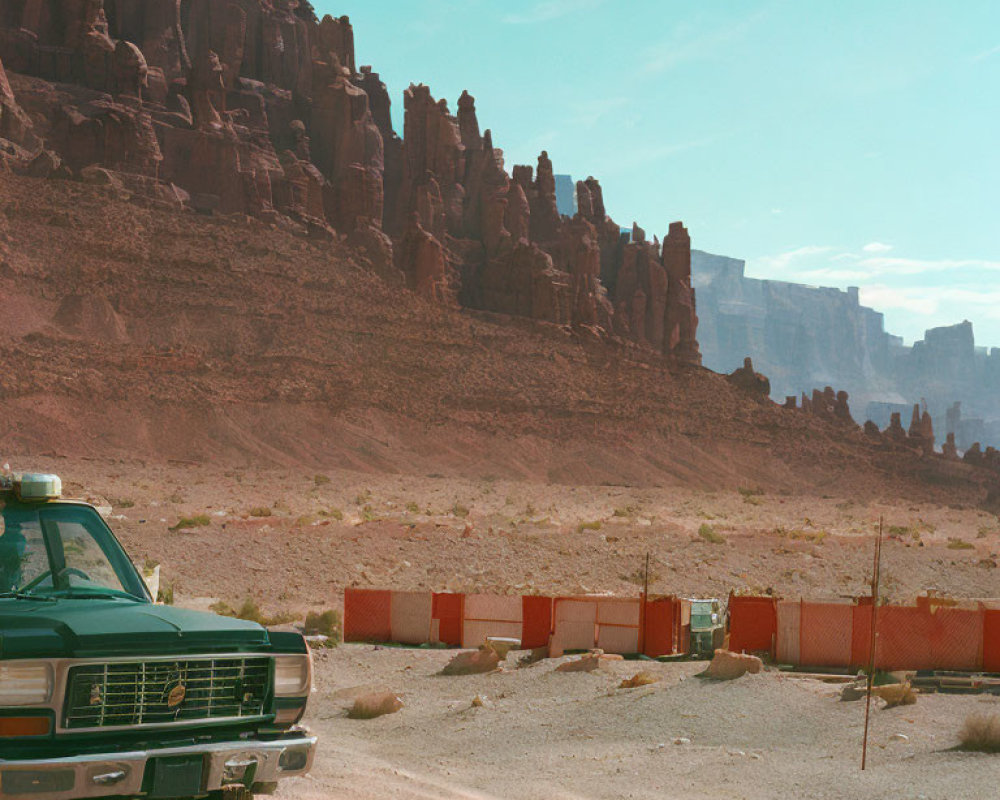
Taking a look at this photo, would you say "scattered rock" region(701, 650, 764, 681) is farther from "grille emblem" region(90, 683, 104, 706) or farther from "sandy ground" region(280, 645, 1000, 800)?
"grille emblem" region(90, 683, 104, 706)

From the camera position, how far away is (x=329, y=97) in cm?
12162

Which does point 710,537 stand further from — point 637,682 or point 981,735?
point 981,735

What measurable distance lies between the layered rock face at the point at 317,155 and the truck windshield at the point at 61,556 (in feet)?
283

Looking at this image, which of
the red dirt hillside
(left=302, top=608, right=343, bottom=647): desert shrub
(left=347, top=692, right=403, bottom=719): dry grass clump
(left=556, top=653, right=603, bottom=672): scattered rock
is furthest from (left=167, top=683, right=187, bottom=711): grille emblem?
the red dirt hillside

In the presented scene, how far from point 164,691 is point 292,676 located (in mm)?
799

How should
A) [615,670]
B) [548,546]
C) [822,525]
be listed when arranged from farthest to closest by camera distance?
[822,525], [548,546], [615,670]

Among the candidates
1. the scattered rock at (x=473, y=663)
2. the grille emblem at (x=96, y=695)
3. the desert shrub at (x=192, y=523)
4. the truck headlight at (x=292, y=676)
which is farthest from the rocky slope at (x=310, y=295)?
the grille emblem at (x=96, y=695)

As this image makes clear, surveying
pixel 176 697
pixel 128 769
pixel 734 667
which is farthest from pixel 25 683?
pixel 734 667

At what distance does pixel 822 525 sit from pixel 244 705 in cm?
6104

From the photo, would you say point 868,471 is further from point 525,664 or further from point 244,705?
point 244,705

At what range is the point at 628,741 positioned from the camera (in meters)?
14.2

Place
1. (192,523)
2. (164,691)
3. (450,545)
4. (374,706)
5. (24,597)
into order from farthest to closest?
(450,545)
(192,523)
(374,706)
(24,597)
(164,691)

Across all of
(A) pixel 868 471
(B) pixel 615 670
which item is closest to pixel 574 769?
(B) pixel 615 670

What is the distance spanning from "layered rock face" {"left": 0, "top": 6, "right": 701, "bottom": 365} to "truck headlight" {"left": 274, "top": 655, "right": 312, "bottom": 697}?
87469 mm
